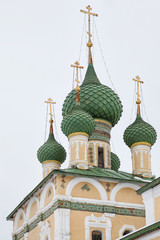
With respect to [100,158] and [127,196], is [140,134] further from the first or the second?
[127,196]

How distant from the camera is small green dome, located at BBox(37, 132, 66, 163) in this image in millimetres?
16781

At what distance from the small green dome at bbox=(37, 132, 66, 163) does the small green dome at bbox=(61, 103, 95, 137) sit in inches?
74.0

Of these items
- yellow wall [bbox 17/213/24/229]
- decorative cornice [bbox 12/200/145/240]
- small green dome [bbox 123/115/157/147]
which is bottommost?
decorative cornice [bbox 12/200/145/240]

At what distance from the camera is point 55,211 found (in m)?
13.2

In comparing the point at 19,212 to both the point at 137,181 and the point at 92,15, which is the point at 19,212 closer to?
the point at 137,181

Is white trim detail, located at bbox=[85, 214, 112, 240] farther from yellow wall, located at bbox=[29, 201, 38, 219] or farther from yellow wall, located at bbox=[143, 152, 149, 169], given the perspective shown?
yellow wall, located at bbox=[143, 152, 149, 169]

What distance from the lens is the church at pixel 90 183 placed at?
1326 cm

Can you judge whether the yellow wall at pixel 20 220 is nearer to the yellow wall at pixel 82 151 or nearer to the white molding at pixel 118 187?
the yellow wall at pixel 82 151

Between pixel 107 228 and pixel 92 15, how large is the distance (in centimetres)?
678

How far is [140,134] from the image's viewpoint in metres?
16.2

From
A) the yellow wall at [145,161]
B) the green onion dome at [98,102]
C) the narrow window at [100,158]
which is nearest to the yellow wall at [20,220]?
the narrow window at [100,158]

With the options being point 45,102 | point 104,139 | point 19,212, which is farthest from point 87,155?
point 45,102

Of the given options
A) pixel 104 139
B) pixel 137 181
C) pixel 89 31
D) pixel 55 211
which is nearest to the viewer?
pixel 55 211

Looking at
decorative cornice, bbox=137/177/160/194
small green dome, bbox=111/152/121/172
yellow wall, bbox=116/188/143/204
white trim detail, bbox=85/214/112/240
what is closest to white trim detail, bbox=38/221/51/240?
white trim detail, bbox=85/214/112/240
